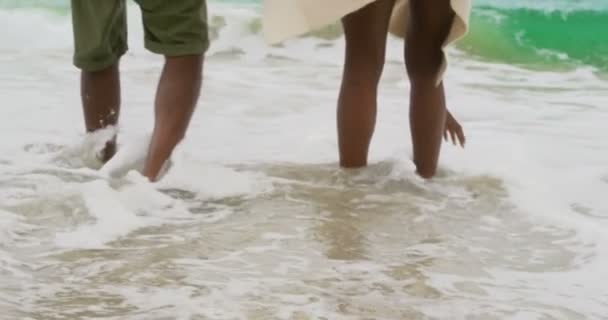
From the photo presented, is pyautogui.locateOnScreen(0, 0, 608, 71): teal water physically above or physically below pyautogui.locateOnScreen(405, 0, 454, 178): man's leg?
below

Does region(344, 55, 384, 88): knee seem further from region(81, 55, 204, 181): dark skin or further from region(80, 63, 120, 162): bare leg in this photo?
region(80, 63, 120, 162): bare leg

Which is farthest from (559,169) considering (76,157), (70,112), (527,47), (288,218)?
(527,47)

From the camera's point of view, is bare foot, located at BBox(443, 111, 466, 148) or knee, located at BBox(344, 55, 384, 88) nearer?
knee, located at BBox(344, 55, 384, 88)

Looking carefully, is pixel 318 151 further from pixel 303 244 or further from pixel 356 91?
pixel 303 244

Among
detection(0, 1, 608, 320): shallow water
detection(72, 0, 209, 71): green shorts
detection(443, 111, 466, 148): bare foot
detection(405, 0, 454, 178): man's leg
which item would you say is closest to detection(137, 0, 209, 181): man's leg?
detection(72, 0, 209, 71): green shorts

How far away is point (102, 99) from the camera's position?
11.2ft

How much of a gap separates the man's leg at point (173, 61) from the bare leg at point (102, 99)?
1.04 ft

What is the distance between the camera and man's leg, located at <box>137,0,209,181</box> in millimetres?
3045

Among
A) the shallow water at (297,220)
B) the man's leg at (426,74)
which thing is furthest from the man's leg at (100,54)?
the man's leg at (426,74)

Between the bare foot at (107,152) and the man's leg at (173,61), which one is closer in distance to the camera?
the man's leg at (173,61)

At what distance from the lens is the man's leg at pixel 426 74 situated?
311cm

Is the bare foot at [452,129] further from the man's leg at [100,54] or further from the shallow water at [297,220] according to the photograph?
the man's leg at [100,54]

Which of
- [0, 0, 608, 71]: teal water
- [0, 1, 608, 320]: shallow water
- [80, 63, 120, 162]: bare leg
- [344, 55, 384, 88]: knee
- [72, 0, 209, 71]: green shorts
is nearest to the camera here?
[0, 1, 608, 320]: shallow water

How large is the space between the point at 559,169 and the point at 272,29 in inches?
51.6
